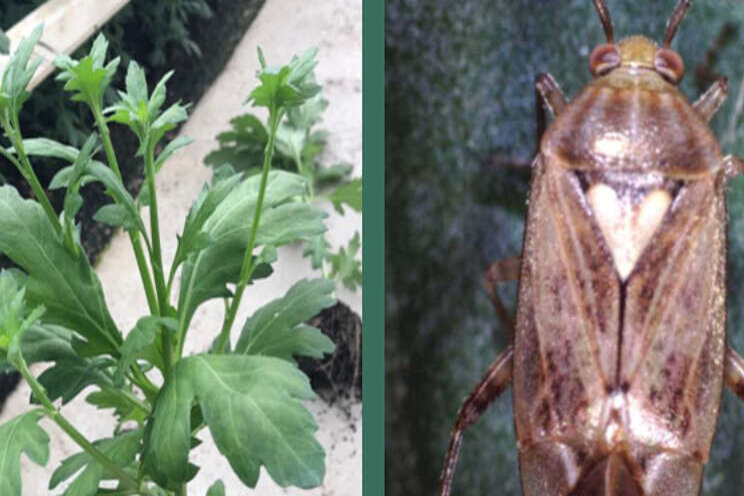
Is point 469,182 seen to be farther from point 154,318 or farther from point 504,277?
point 154,318

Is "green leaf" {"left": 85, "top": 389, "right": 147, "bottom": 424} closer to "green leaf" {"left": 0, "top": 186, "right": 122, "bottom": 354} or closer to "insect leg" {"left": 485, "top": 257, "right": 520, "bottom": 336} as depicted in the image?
"green leaf" {"left": 0, "top": 186, "right": 122, "bottom": 354}

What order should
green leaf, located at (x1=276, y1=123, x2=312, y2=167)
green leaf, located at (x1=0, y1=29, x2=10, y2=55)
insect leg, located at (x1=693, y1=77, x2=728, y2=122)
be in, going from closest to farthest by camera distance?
1. insect leg, located at (x1=693, y1=77, x2=728, y2=122)
2. green leaf, located at (x1=0, y1=29, x2=10, y2=55)
3. green leaf, located at (x1=276, y1=123, x2=312, y2=167)

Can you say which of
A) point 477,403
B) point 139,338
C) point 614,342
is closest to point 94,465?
point 139,338

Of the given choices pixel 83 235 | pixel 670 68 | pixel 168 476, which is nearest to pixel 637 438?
pixel 670 68

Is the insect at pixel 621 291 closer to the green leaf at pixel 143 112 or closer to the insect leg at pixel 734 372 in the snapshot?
the insect leg at pixel 734 372

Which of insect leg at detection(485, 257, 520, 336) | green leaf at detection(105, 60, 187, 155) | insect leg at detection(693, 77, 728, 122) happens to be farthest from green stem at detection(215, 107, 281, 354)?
insect leg at detection(693, 77, 728, 122)

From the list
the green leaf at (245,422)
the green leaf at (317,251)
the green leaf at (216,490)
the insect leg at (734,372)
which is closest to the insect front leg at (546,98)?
the insect leg at (734,372)

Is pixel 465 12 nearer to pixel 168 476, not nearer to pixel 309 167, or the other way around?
pixel 168 476
